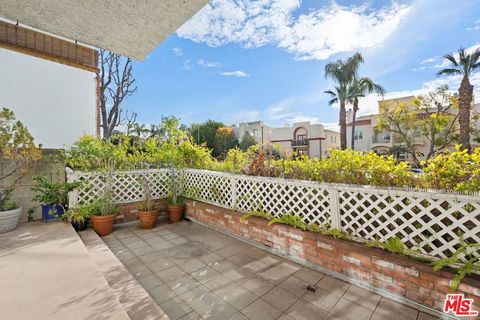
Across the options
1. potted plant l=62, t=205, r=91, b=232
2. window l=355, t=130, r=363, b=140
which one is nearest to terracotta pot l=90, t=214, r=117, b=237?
potted plant l=62, t=205, r=91, b=232

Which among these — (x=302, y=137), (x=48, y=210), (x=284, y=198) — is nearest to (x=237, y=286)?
(x=284, y=198)

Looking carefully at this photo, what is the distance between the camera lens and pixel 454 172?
7.42 feet

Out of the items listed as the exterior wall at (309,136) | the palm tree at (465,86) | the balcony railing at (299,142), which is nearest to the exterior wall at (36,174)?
the palm tree at (465,86)

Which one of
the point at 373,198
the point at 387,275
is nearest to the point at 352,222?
the point at 373,198

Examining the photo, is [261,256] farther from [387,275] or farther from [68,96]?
[68,96]

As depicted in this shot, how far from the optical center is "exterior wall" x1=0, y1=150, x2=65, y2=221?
13.8ft

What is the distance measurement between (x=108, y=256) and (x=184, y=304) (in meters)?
1.65

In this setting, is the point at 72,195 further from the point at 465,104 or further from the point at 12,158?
the point at 465,104

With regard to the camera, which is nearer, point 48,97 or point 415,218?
point 415,218

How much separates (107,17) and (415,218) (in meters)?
3.89

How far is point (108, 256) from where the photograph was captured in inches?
123

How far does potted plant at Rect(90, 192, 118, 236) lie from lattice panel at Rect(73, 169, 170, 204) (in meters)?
0.26

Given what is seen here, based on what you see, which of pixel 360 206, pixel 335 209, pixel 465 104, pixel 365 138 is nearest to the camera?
pixel 360 206

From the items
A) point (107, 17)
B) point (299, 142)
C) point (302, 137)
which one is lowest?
point (107, 17)
